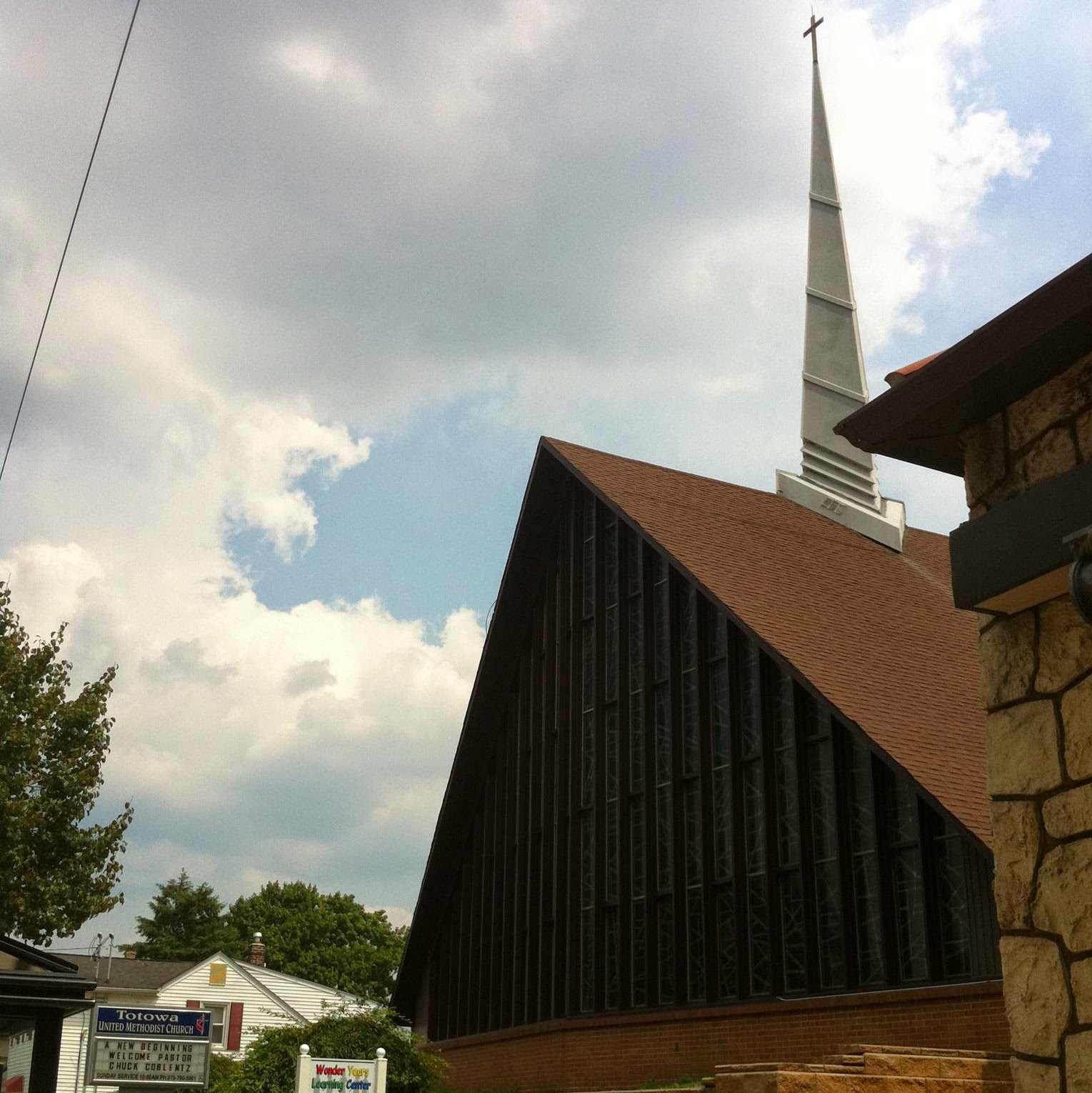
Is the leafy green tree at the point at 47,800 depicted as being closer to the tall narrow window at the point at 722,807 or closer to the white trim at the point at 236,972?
the tall narrow window at the point at 722,807

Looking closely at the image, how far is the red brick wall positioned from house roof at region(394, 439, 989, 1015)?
218 centimetres

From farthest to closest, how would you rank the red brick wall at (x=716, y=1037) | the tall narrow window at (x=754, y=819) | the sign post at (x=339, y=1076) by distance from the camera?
the tall narrow window at (x=754, y=819), the sign post at (x=339, y=1076), the red brick wall at (x=716, y=1037)

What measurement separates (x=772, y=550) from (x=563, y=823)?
5.74 m

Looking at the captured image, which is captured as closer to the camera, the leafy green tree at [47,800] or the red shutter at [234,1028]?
the leafy green tree at [47,800]

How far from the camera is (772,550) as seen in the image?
2244cm

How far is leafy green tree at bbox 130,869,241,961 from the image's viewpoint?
78.6 meters

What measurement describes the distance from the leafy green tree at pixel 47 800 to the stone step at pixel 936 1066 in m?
20.7

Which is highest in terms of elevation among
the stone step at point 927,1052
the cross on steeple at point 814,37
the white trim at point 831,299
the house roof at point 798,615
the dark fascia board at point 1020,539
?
the cross on steeple at point 814,37

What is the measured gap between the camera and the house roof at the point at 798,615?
15992mm

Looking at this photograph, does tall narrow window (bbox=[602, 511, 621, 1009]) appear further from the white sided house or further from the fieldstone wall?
the white sided house

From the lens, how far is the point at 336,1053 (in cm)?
2148

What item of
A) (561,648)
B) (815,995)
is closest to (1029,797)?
(815,995)

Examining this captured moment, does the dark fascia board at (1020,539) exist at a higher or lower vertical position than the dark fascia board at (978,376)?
lower

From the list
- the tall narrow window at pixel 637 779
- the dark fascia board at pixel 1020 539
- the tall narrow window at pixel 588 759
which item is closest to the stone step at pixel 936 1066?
the dark fascia board at pixel 1020 539
